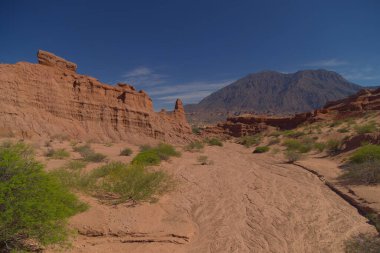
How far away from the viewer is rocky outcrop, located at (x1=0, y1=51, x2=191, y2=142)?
2578 centimetres

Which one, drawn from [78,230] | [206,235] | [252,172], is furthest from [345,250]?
[252,172]

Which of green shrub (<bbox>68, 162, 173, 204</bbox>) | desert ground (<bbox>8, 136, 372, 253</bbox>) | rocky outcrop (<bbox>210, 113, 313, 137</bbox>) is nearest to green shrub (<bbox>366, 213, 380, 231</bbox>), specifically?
desert ground (<bbox>8, 136, 372, 253</bbox>)

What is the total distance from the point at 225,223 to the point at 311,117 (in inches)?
1984

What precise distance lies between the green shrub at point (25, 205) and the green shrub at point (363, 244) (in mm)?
5254

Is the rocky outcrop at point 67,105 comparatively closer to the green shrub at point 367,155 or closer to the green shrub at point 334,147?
the green shrub at point 334,147

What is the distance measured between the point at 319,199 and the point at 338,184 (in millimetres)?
2279

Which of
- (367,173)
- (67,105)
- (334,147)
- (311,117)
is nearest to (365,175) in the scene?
(367,173)

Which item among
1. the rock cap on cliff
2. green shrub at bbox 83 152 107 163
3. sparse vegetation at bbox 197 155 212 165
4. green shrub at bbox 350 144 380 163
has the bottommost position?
sparse vegetation at bbox 197 155 212 165

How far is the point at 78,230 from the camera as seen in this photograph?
18.8 feet

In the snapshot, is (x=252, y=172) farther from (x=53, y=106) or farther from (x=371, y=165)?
(x=53, y=106)

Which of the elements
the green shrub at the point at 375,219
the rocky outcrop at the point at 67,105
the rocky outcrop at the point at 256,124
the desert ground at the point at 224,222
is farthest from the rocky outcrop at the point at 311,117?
the green shrub at the point at 375,219

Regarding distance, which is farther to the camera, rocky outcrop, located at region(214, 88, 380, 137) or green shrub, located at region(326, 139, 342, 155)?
Result: rocky outcrop, located at region(214, 88, 380, 137)

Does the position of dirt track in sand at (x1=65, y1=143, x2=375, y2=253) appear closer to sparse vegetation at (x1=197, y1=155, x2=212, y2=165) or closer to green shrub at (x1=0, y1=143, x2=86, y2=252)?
green shrub at (x1=0, y1=143, x2=86, y2=252)

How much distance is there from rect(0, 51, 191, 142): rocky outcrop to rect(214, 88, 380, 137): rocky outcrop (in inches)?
1034
